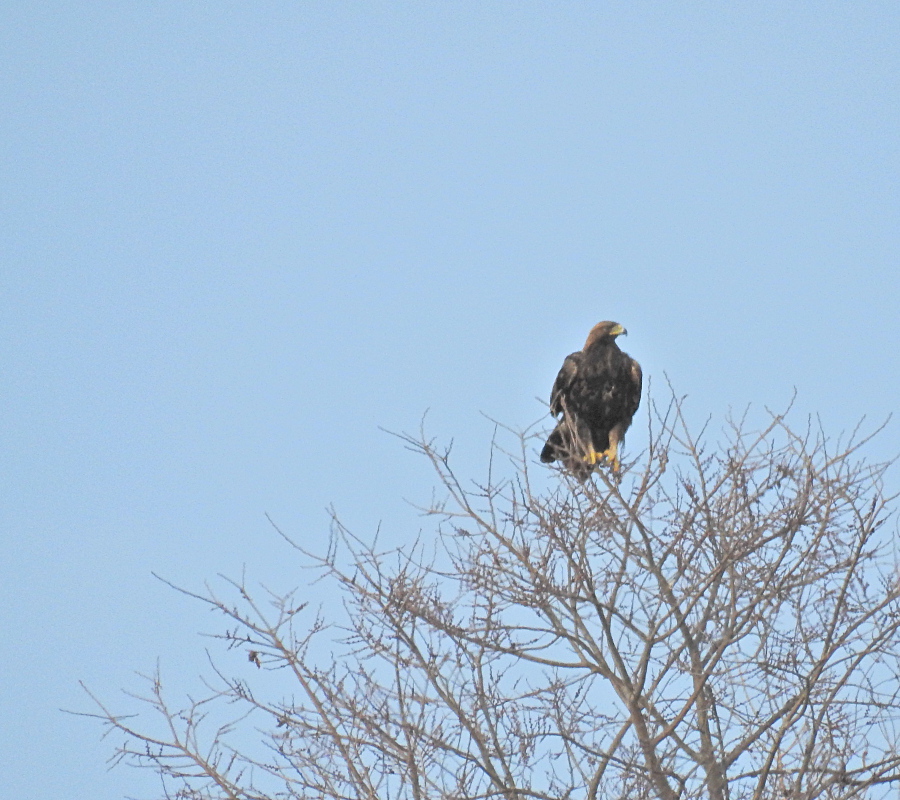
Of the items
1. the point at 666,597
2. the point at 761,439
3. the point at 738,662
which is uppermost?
the point at 761,439

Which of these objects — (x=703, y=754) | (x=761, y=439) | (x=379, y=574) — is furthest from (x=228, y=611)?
(x=761, y=439)

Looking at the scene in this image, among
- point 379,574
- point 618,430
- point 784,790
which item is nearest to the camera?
point 784,790

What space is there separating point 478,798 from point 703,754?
83cm

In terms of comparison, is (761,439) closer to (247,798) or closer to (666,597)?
(666,597)

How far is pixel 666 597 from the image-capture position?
5.12 meters

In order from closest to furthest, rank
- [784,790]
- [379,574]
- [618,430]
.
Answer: [784,790]
[379,574]
[618,430]

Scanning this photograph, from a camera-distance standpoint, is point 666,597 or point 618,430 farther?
point 618,430

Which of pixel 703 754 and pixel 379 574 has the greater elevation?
pixel 379 574

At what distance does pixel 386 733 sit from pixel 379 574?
23.8 inches

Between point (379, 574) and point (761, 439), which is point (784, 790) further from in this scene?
point (379, 574)

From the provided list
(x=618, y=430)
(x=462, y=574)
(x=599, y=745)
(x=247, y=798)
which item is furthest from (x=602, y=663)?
(x=618, y=430)

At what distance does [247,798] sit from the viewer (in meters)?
5.06

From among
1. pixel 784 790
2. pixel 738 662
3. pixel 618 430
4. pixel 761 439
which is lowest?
pixel 784 790

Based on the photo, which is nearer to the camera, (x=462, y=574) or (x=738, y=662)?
(x=738, y=662)
